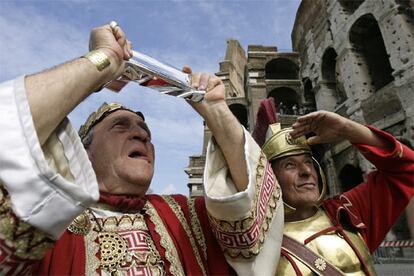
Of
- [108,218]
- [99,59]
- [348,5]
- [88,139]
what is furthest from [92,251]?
[348,5]

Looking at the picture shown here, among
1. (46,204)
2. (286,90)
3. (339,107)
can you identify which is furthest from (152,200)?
(286,90)

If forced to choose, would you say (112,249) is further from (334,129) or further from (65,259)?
(334,129)

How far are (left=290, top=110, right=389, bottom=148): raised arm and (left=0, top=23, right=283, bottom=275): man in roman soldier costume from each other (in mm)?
585

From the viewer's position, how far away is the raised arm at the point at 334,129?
6.88 feet

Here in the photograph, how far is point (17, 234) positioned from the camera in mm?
898

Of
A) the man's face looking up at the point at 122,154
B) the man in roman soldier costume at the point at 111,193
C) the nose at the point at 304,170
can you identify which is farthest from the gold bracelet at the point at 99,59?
the nose at the point at 304,170

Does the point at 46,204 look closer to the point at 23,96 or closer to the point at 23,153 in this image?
the point at 23,153

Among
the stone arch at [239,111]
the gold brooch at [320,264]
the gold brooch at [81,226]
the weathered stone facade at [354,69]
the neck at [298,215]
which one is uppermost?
the stone arch at [239,111]

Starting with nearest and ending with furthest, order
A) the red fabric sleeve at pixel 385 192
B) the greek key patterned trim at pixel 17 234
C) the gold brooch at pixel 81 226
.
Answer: the greek key patterned trim at pixel 17 234 → the gold brooch at pixel 81 226 → the red fabric sleeve at pixel 385 192

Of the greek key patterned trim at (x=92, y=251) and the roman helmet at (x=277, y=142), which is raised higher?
the roman helmet at (x=277, y=142)

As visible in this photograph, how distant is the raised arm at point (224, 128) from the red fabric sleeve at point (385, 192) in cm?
104

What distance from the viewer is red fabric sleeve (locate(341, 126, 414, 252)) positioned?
2084mm

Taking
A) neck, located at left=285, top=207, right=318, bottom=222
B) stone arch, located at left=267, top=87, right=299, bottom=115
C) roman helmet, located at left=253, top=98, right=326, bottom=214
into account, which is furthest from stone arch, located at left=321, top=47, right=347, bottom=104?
neck, located at left=285, top=207, right=318, bottom=222

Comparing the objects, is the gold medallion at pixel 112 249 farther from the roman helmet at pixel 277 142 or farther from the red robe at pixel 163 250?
the roman helmet at pixel 277 142
